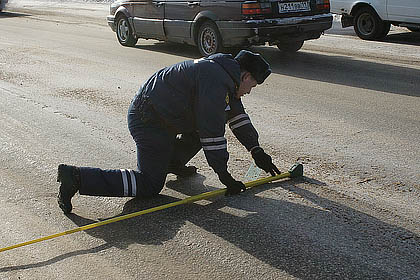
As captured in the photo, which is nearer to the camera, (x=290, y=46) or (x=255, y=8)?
(x=255, y=8)

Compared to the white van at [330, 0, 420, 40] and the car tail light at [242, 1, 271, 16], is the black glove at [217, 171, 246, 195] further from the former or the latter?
the white van at [330, 0, 420, 40]

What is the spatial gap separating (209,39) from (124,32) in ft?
→ 9.45

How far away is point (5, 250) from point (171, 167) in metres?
1.61

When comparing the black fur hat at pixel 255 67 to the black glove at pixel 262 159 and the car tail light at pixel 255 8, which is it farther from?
the car tail light at pixel 255 8

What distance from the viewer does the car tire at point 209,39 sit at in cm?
1128

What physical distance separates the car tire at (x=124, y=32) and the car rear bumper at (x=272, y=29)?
10.1 ft

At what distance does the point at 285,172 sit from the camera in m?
5.47

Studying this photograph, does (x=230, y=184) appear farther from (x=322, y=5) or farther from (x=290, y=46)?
(x=290, y=46)

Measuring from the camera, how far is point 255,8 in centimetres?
1063

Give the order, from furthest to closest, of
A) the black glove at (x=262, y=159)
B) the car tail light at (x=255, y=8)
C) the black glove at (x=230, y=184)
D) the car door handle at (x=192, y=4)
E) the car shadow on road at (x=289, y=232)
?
1. the car door handle at (x=192, y=4)
2. the car tail light at (x=255, y=8)
3. the black glove at (x=262, y=159)
4. the black glove at (x=230, y=184)
5. the car shadow on road at (x=289, y=232)

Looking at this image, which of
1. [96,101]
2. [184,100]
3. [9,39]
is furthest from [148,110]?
[9,39]

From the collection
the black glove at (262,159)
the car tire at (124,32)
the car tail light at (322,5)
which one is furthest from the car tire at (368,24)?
the black glove at (262,159)

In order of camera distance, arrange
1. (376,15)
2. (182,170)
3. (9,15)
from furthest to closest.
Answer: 1. (9,15)
2. (376,15)
3. (182,170)

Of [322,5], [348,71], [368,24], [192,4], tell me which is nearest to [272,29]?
[322,5]
